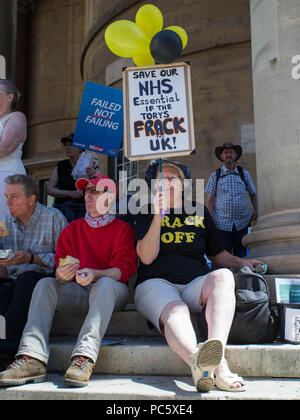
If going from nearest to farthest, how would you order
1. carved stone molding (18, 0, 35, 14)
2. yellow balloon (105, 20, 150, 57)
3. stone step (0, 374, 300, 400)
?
stone step (0, 374, 300, 400)
yellow balloon (105, 20, 150, 57)
carved stone molding (18, 0, 35, 14)

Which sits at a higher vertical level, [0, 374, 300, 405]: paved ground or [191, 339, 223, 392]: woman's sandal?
[191, 339, 223, 392]: woman's sandal

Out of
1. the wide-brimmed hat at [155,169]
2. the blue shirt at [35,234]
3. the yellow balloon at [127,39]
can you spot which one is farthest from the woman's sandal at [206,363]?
the yellow balloon at [127,39]

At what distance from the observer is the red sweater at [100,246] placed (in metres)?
3.88

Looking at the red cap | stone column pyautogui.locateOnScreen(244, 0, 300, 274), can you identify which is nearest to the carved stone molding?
stone column pyautogui.locateOnScreen(244, 0, 300, 274)

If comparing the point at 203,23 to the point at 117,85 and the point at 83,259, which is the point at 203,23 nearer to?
the point at 117,85

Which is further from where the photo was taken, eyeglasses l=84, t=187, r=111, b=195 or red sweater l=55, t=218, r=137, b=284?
eyeglasses l=84, t=187, r=111, b=195

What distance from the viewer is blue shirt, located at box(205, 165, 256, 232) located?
6074 millimetres

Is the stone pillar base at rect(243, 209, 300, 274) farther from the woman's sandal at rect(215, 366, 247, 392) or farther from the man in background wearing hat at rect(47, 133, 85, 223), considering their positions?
the man in background wearing hat at rect(47, 133, 85, 223)

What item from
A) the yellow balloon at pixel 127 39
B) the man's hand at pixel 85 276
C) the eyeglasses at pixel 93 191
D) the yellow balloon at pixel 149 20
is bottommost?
the man's hand at pixel 85 276

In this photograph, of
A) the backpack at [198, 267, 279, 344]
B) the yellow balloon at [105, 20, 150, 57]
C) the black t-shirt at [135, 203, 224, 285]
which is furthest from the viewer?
the yellow balloon at [105, 20, 150, 57]

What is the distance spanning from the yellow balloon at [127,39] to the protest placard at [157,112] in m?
0.46

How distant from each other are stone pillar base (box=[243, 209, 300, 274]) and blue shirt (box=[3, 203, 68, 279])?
67.0 inches

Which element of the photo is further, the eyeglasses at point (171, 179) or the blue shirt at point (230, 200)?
the blue shirt at point (230, 200)

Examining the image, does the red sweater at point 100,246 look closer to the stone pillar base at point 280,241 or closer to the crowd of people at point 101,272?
the crowd of people at point 101,272
